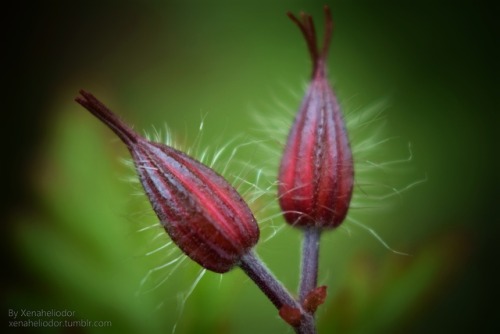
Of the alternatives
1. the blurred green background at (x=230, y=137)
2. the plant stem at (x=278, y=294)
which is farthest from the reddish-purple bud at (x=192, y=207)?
the blurred green background at (x=230, y=137)

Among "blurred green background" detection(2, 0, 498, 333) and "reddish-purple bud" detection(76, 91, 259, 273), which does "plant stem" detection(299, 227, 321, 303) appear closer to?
"reddish-purple bud" detection(76, 91, 259, 273)

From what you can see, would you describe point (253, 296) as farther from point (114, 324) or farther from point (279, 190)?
point (279, 190)

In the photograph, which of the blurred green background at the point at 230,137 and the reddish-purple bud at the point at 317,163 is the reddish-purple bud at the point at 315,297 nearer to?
the reddish-purple bud at the point at 317,163

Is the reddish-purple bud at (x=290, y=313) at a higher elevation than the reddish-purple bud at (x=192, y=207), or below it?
below

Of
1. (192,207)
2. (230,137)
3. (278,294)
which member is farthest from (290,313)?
(230,137)

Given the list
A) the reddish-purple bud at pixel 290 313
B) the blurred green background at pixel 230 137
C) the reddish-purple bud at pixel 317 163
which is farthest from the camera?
the blurred green background at pixel 230 137

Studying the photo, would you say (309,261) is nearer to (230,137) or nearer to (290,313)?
(290,313)

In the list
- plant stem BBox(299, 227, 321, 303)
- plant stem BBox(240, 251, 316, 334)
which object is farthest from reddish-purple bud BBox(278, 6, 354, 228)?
plant stem BBox(240, 251, 316, 334)
